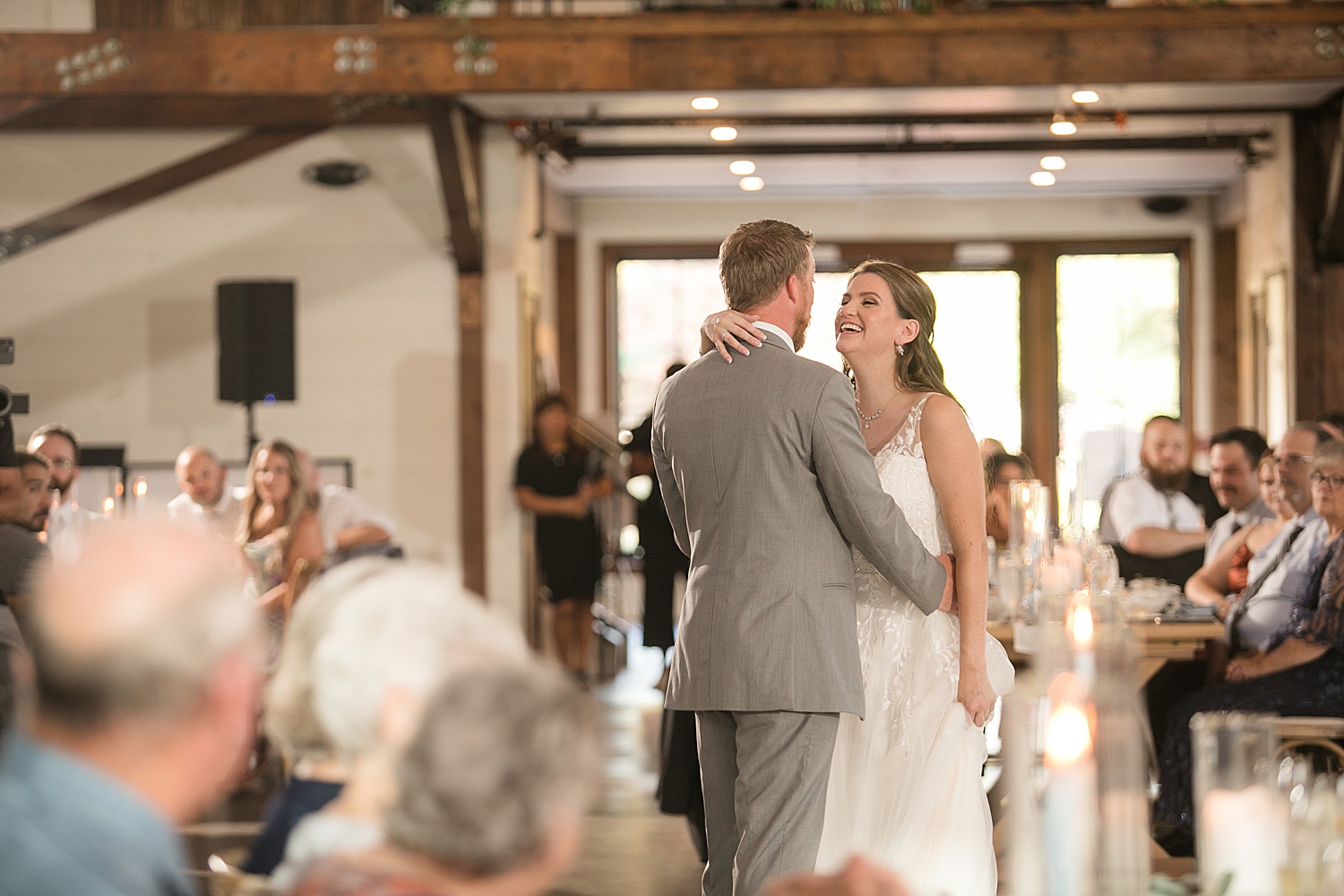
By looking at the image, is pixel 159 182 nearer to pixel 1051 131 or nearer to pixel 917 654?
pixel 1051 131

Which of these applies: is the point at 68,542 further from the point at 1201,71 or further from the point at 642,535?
the point at 1201,71

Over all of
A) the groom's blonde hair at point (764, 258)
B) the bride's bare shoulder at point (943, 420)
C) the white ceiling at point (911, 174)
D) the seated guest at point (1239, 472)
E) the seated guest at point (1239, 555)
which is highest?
the white ceiling at point (911, 174)

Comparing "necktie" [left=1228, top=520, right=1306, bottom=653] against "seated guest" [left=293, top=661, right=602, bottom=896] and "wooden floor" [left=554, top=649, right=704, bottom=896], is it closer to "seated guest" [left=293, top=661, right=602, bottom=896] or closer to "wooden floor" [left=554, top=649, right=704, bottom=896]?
"wooden floor" [left=554, top=649, right=704, bottom=896]

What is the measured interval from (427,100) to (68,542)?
3.23 m

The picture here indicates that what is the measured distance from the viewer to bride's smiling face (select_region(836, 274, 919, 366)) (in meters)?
2.64

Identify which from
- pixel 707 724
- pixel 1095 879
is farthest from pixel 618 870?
pixel 1095 879

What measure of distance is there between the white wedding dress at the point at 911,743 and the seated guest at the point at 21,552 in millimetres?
1795

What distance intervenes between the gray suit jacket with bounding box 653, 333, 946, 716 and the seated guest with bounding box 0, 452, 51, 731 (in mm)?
1614

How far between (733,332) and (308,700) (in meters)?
1.31

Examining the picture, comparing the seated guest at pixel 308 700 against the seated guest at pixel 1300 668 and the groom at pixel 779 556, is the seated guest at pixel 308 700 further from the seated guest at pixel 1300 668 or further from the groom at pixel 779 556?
the seated guest at pixel 1300 668

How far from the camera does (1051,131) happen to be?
844cm

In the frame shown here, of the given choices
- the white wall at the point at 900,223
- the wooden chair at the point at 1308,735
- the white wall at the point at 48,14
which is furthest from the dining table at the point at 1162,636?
the white wall at the point at 900,223

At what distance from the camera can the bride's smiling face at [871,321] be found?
2.64 m

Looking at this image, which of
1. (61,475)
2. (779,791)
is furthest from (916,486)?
(61,475)
